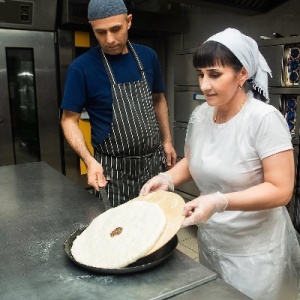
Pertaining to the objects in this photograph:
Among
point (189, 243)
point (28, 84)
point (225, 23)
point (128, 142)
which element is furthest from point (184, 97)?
point (128, 142)

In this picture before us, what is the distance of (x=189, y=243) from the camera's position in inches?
120

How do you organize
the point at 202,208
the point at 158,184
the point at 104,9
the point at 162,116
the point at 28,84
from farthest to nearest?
the point at 28,84 → the point at 162,116 → the point at 104,9 → the point at 158,184 → the point at 202,208

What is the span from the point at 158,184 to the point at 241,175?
1.09ft

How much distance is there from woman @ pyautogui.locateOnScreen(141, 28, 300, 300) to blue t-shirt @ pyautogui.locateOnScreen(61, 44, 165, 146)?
1.97 ft

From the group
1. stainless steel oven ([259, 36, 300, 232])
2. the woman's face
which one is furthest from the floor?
the woman's face

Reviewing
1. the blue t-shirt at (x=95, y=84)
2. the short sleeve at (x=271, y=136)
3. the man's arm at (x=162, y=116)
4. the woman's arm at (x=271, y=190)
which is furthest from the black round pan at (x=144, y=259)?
the man's arm at (x=162, y=116)

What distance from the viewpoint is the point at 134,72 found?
199 centimetres

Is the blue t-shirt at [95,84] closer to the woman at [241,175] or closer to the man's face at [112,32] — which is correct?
the man's face at [112,32]

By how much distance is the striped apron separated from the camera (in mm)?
1920

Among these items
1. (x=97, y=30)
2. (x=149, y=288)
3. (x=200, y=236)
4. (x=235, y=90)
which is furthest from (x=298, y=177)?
(x=149, y=288)

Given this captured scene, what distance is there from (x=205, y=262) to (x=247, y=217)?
33 centimetres

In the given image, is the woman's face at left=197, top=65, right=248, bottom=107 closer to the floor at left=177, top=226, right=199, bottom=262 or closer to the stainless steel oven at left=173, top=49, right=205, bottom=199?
the floor at left=177, top=226, right=199, bottom=262

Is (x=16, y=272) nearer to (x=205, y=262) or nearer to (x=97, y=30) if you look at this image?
(x=205, y=262)

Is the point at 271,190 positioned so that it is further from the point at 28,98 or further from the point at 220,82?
the point at 28,98
